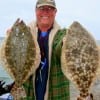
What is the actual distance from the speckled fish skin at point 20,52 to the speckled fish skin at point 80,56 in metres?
0.43

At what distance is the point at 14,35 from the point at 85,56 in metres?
0.91

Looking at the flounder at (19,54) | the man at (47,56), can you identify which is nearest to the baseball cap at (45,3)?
the man at (47,56)

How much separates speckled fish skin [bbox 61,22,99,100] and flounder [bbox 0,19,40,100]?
40cm

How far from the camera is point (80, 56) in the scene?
6152 millimetres

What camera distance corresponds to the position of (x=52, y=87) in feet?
22.7

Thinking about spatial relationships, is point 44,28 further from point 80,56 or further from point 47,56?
point 80,56

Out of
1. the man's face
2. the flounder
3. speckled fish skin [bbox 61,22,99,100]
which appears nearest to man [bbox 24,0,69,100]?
the man's face

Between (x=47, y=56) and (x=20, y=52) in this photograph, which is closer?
(x=20, y=52)

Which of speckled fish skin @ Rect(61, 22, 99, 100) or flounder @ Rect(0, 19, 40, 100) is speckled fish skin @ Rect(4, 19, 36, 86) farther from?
speckled fish skin @ Rect(61, 22, 99, 100)

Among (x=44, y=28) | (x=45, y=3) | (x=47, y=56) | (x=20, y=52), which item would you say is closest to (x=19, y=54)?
(x=20, y=52)

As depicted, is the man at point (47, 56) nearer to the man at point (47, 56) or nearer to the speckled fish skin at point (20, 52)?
the man at point (47, 56)

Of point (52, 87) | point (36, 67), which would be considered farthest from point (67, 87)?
point (36, 67)

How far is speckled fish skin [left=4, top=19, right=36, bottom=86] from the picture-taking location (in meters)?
6.29

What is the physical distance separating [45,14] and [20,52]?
26.3 inches
